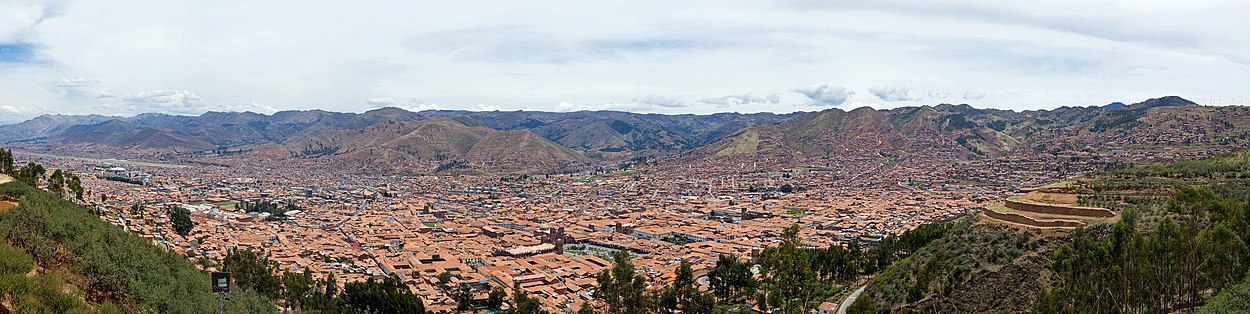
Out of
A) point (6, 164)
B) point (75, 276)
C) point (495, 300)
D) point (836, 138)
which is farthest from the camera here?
point (836, 138)

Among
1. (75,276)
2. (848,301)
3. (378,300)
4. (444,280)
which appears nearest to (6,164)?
(378,300)

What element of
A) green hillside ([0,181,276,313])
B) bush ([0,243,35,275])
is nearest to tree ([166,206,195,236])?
green hillside ([0,181,276,313])

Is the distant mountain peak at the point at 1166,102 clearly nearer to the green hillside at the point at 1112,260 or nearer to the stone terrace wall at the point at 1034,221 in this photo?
the green hillside at the point at 1112,260

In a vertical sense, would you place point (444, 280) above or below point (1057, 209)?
below

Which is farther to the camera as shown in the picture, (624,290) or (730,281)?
(730,281)

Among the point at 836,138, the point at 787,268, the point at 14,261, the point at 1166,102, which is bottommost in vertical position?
the point at 787,268

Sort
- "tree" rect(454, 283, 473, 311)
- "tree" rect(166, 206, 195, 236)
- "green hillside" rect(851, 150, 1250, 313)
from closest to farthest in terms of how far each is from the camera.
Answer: "green hillside" rect(851, 150, 1250, 313) < "tree" rect(454, 283, 473, 311) < "tree" rect(166, 206, 195, 236)

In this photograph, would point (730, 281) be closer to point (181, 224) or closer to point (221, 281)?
point (221, 281)

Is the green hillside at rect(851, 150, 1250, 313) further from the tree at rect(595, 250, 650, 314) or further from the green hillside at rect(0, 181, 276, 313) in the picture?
the green hillside at rect(0, 181, 276, 313)
